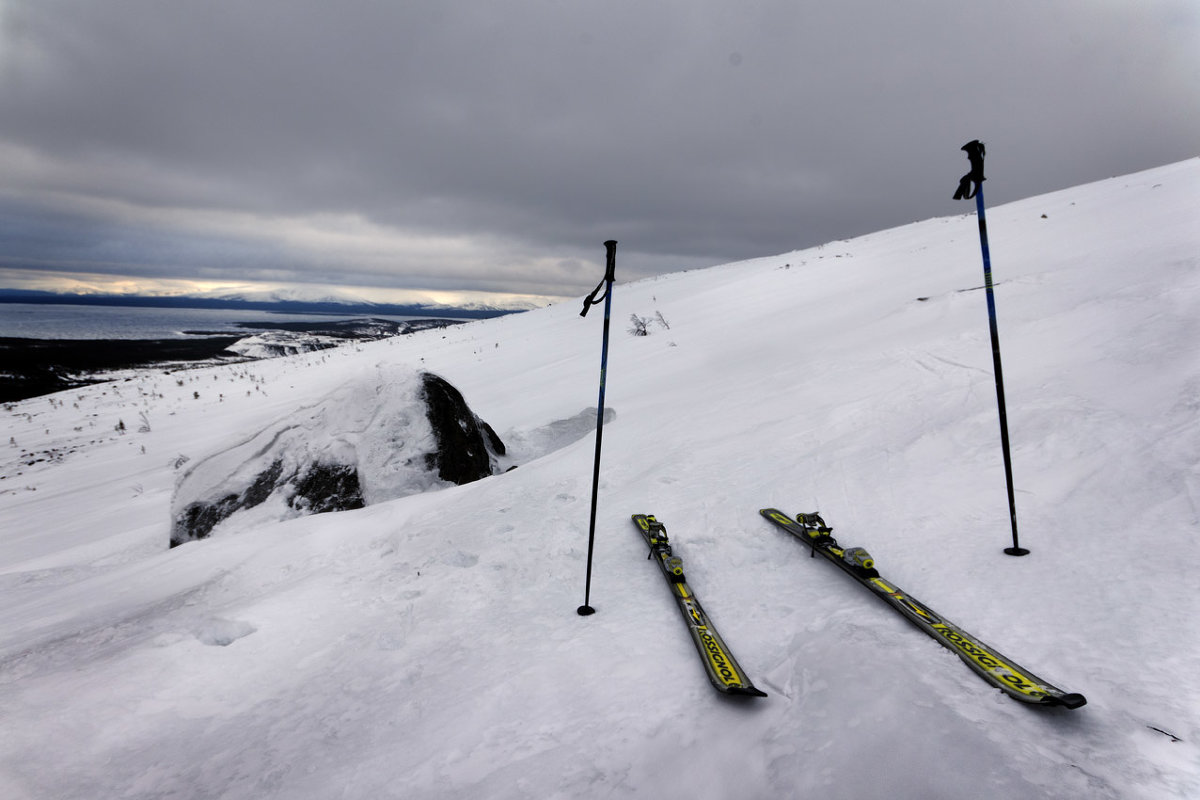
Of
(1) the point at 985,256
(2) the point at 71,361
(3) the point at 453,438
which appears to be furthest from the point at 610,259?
(2) the point at 71,361

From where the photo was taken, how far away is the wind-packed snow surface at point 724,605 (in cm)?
264

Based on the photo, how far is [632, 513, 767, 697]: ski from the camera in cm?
304

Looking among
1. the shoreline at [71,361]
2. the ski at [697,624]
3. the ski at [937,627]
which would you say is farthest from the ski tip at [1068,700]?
the shoreline at [71,361]

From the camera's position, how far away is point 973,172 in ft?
13.9

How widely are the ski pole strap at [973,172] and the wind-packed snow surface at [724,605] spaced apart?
2.55 metres

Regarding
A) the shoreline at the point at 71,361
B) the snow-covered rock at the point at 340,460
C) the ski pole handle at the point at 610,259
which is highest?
the ski pole handle at the point at 610,259

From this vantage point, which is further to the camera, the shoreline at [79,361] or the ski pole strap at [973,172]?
the shoreline at [79,361]

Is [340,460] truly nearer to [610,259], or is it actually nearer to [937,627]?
[610,259]

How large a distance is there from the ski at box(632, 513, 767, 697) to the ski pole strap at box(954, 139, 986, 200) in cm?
394

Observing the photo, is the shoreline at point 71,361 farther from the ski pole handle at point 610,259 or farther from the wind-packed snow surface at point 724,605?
the ski pole handle at point 610,259

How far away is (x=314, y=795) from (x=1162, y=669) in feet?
14.8

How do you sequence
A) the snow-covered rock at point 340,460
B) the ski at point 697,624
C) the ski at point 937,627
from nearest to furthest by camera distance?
the ski at point 937,627
the ski at point 697,624
the snow-covered rock at point 340,460

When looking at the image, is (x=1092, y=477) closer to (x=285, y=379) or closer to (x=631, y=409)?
(x=631, y=409)

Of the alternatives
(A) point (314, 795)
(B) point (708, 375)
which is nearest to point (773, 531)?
(A) point (314, 795)
